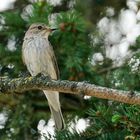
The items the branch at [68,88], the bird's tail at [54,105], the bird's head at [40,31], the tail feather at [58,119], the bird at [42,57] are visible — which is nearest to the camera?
the branch at [68,88]

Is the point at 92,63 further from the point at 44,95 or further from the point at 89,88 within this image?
the point at 89,88

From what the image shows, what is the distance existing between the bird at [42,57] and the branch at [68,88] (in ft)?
4.46

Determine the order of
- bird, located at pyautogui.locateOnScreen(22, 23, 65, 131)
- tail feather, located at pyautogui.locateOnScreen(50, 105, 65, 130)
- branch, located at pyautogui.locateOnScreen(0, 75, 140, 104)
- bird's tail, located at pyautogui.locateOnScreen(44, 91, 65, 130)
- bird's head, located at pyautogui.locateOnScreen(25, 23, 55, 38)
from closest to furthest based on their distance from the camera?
1. branch, located at pyautogui.locateOnScreen(0, 75, 140, 104)
2. tail feather, located at pyautogui.locateOnScreen(50, 105, 65, 130)
3. bird's tail, located at pyautogui.locateOnScreen(44, 91, 65, 130)
4. bird, located at pyautogui.locateOnScreen(22, 23, 65, 131)
5. bird's head, located at pyautogui.locateOnScreen(25, 23, 55, 38)

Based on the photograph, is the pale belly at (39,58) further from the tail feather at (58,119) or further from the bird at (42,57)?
the tail feather at (58,119)

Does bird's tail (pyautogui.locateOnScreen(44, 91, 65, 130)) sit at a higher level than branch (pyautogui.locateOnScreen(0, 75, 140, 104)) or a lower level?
lower

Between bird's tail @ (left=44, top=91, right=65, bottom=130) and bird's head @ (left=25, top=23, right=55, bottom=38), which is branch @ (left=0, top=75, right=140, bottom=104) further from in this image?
bird's head @ (left=25, top=23, right=55, bottom=38)

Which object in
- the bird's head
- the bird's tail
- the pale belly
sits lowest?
the bird's tail

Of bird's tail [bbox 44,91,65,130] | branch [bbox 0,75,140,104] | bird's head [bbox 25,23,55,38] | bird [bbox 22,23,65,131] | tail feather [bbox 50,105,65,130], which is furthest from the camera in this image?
bird's head [bbox 25,23,55,38]

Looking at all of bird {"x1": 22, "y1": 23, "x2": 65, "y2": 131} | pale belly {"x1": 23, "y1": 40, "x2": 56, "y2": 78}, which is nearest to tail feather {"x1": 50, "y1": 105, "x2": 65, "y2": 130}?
bird {"x1": 22, "y1": 23, "x2": 65, "y2": 131}

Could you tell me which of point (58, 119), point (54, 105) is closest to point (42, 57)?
point (54, 105)

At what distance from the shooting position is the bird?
5016mm

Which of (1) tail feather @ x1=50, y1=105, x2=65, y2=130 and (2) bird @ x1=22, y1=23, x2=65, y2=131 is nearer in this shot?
(1) tail feather @ x1=50, y1=105, x2=65, y2=130

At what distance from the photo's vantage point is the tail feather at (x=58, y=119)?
14.2 ft

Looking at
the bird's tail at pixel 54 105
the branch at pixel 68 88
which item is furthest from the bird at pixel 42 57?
the branch at pixel 68 88
